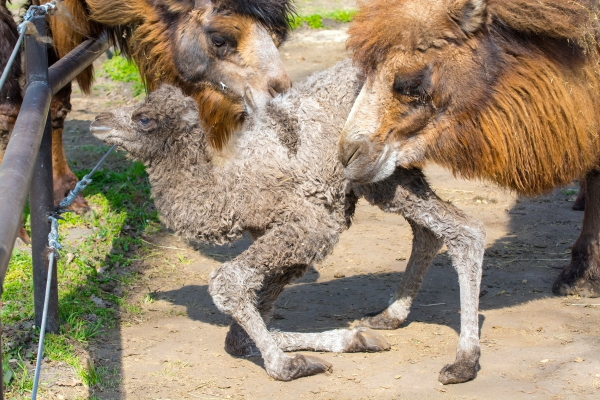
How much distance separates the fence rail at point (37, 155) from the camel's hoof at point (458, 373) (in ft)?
6.91

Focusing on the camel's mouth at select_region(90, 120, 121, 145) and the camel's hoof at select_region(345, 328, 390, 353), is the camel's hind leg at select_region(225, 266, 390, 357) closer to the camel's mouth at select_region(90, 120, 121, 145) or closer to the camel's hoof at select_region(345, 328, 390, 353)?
the camel's hoof at select_region(345, 328, 390, 353)

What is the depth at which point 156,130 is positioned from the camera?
160 inches

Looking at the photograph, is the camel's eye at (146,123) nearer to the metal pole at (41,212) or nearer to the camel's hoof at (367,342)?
the metal pole at (41,212)

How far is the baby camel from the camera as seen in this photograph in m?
3.93

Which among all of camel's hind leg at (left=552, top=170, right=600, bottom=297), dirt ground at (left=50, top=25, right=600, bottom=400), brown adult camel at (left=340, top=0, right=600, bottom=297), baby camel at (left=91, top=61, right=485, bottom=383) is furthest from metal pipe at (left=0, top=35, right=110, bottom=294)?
camel's hind leg at (left=552, top=170, right=600, bottom=297)

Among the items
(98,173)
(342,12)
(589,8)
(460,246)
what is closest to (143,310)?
(460,246)

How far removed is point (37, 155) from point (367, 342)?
2092 millimetres

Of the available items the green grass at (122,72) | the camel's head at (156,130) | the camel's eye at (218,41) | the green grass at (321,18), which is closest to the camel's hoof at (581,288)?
the camel's head at (156,130)

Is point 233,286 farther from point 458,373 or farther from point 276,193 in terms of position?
point 458,373

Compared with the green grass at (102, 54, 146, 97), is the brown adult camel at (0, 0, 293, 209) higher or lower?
higher

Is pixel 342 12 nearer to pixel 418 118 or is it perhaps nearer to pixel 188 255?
pixel 188 255

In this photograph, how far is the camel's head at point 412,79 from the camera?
371 cm

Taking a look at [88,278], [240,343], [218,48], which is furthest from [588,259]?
[88,278]

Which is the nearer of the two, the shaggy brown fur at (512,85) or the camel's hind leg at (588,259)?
the shaggy brown fur at (512,85)
